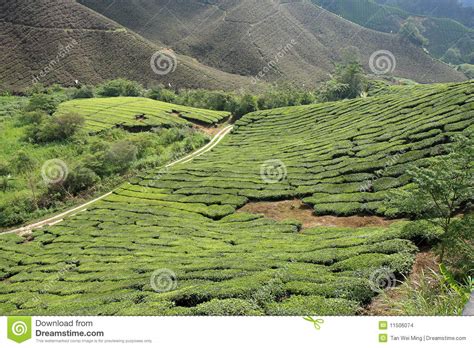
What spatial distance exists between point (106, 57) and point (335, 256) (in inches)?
4061

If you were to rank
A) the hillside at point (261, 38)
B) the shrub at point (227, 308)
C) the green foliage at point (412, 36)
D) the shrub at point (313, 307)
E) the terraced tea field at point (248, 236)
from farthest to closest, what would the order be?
the green foliage at point (412, 36), the hillside at point (261, 38), the terraced tea field at point (248, 236), the shrub at point (227, 308), the shrub at point (313, 307)

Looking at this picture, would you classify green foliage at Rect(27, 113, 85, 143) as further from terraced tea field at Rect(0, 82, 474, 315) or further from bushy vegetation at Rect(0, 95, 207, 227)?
terraced tea field at Rect(0, 82, 474, 315)

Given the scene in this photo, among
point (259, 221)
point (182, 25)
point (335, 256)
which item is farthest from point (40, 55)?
point (335, 256)

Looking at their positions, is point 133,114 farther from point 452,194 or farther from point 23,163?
point 452,194

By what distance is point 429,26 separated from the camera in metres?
175

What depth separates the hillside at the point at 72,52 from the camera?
9775cm

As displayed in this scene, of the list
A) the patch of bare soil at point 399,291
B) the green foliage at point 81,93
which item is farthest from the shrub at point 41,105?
the patch of bare soil at point 399,291

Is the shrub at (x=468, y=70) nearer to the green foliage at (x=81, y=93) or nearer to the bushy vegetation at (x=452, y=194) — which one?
the green foliage at (x=81, y=93)

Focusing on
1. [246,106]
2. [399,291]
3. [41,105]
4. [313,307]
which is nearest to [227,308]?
[313,307]

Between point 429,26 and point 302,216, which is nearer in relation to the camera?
point 302,216

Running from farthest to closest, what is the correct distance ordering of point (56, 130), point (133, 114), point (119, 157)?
1. point (133, 114)
2. point (56, 130)
3. point (119, 157)

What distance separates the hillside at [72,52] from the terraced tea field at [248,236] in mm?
62796

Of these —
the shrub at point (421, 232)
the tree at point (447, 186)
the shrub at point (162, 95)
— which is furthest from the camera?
the shrub at point (162, 95)

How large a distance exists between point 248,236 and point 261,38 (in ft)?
373
